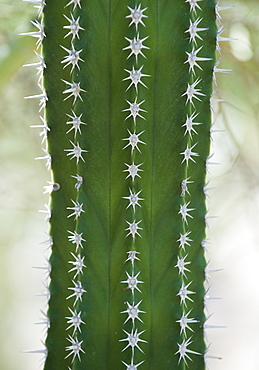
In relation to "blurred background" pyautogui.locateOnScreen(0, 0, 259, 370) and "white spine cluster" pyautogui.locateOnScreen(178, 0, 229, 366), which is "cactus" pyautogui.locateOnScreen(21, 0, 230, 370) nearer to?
"white spine cluster" pyautogui.locateOnScreen(178, 0, 229, 366)

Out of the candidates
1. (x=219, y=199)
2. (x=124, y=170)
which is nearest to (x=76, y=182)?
(x=124, y=170)

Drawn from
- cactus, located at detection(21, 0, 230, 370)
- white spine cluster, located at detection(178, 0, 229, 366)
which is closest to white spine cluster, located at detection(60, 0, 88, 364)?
cactus, located at detection(21, 0, 230, 370)

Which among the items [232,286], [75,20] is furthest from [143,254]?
[232,286]

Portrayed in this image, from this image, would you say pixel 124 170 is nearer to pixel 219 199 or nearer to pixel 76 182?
pixel 76 182

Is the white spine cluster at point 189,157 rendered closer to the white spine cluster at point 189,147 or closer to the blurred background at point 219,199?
the white spine cluster at point 189,147

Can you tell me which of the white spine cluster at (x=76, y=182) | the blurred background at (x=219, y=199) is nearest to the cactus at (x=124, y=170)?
the white spine cluster at (x=76, y=182)

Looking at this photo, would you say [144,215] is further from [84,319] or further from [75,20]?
[75,20]

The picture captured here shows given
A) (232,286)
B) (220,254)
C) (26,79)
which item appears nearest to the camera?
(26,79)
